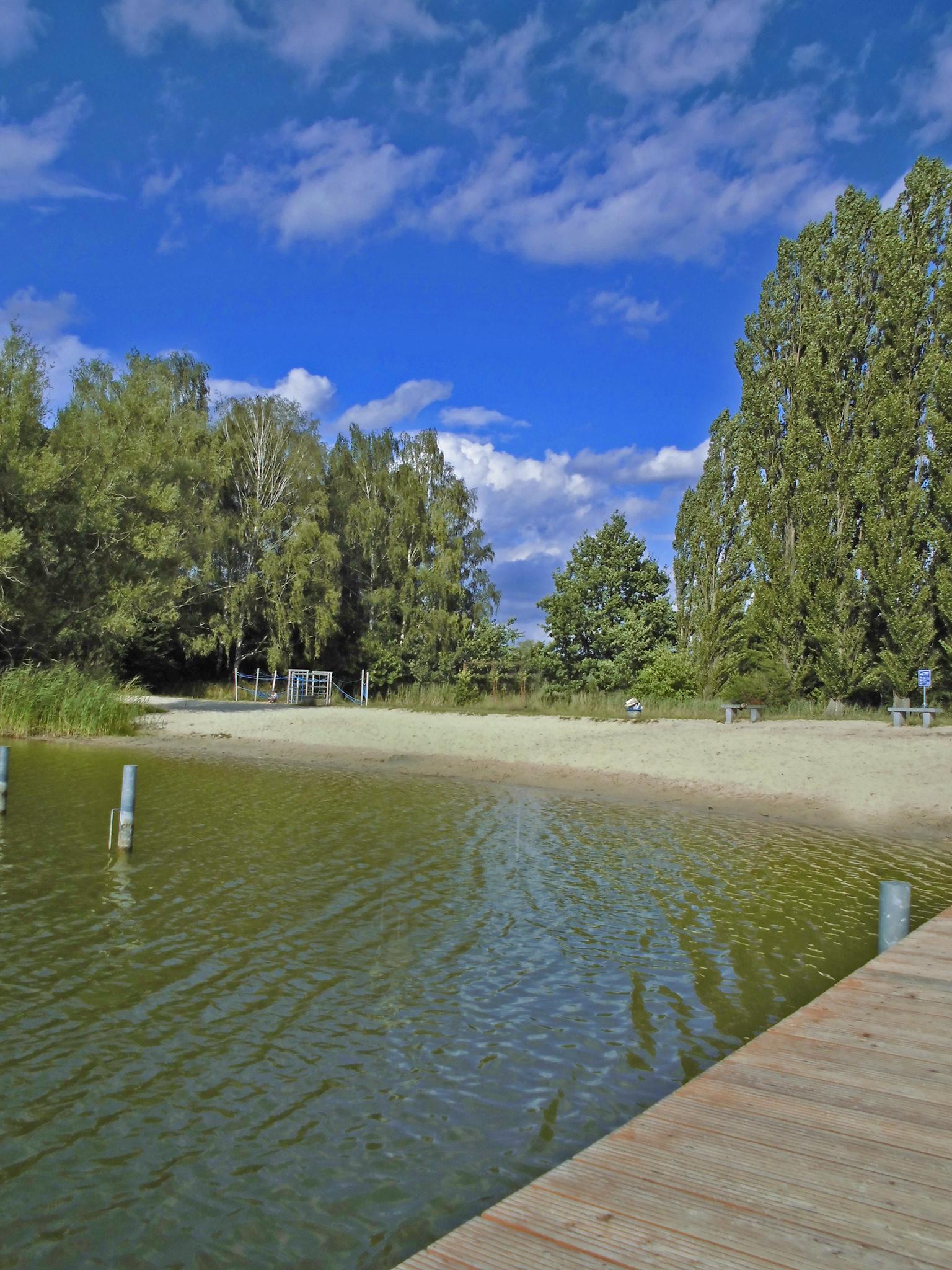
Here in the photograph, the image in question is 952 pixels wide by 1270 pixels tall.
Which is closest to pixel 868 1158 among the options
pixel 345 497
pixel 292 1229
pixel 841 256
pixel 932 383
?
pixel 292 1229

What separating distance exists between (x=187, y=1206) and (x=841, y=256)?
33127mm

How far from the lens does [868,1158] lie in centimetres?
328

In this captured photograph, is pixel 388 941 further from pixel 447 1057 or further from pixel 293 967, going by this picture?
pixel 447 1057

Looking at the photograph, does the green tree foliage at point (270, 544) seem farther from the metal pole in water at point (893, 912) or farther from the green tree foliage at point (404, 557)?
the metal pole in water at point (893, 912)

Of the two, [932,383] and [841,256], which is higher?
[841,256]

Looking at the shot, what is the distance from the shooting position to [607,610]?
1396 inches

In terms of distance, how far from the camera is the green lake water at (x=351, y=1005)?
4027 millimetres

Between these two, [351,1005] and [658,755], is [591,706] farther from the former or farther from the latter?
[351,1005]

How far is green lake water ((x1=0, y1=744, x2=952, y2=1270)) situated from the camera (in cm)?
403

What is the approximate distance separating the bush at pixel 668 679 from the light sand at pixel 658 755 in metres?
5.42

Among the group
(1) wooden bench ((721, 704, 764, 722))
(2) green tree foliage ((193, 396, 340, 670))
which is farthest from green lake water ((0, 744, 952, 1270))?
→ (2) green tree foliage ((193, 396, 340, 670))

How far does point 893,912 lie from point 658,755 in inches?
484

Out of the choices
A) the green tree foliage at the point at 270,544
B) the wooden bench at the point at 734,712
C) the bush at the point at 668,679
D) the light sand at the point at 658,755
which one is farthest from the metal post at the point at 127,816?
the green tree foliage at the point at 270,544

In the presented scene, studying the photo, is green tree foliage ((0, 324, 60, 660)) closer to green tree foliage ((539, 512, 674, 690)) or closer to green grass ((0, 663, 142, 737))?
green grass ((0, 663, 142, 737))
